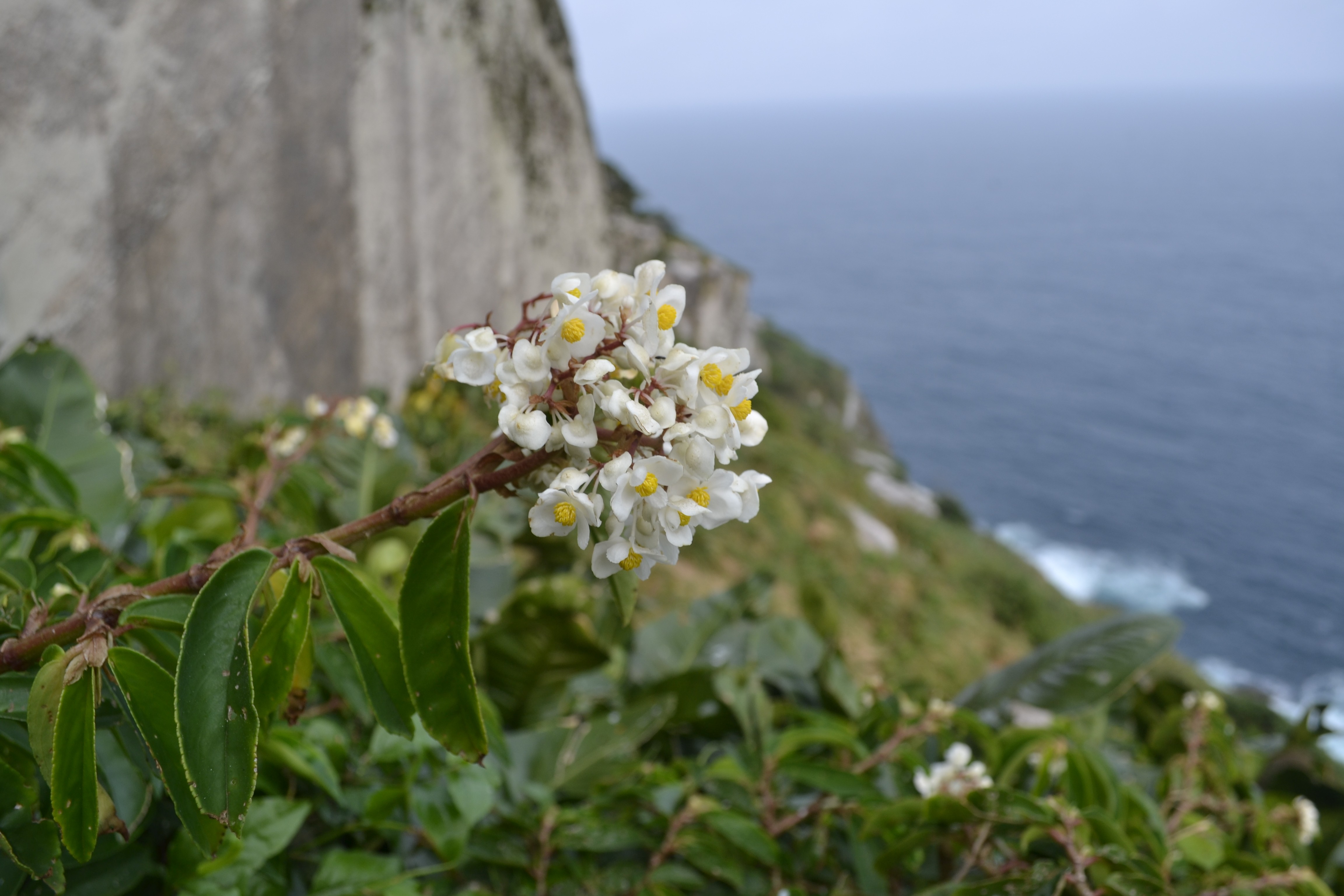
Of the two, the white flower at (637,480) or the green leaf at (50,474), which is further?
the green leaf at (50,474)

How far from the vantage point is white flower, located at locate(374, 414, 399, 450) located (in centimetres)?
191

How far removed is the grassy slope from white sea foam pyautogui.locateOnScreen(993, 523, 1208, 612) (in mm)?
9846

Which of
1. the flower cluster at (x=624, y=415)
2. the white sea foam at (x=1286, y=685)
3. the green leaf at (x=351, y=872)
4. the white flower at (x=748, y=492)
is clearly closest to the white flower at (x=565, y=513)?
the flower cluster at (x=624, y=415)

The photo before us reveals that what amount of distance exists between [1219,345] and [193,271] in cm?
5287

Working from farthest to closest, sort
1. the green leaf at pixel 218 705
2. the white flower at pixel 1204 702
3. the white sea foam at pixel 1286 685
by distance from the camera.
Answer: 1. the white sea foam at pixel 1286 685
2. the white flower at pixel 1204 702
3. the green leaf at pixel 218 705

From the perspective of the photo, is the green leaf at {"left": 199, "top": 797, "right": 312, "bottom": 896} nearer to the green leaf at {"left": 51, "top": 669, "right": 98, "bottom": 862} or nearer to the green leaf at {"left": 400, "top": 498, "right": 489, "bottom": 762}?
the green leaf at {"left": 51, "top": 669, "right": 98, "bottom": 862}

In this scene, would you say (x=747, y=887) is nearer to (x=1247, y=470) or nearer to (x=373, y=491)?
(x=373, y=491)

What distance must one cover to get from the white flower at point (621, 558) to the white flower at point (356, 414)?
129 cm

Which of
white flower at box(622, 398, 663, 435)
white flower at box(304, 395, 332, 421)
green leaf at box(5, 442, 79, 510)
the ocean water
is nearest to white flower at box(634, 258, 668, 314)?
white flower at box(622, 398, 663, 435)

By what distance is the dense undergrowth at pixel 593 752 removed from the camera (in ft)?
2.95

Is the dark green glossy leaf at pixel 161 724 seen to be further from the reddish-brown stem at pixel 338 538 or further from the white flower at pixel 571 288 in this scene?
the white flower at pixel 571 288

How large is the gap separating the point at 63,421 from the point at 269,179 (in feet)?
14.8

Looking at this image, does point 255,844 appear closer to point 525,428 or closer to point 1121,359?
point 525,428

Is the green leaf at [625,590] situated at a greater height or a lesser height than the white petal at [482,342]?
lesser
